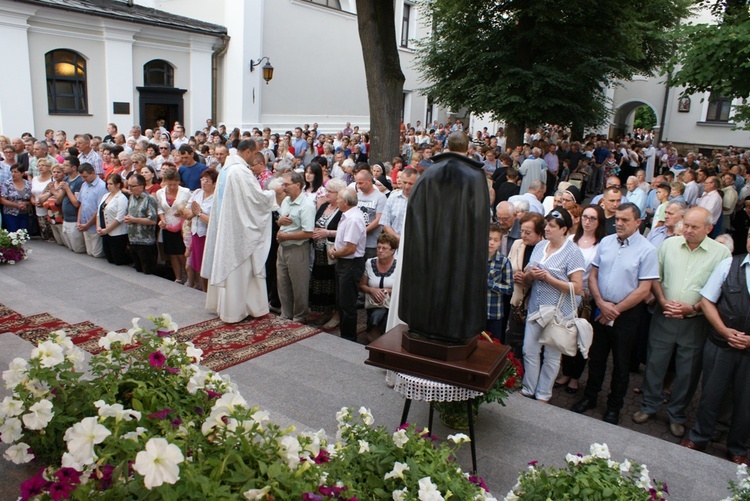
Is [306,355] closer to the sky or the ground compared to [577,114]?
closer to the ground

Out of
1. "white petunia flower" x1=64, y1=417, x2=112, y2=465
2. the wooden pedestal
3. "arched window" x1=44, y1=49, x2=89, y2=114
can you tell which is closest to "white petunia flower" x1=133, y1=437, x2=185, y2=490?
"white petunia flower" x1=64, y1=417, x2=112, y2=465

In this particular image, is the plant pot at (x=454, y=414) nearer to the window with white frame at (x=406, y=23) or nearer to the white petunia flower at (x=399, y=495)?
the white petunia flower at (x=399, y=495)

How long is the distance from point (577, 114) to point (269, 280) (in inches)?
519

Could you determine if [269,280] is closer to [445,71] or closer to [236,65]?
[445,71]

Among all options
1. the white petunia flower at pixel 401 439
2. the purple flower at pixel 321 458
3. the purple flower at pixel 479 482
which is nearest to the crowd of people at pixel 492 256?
the white petunia flower at pixel 401 439

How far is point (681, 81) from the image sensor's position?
1153 centimetres

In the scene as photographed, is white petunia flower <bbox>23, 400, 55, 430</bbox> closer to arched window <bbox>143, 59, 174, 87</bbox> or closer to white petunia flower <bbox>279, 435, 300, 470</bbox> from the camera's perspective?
white petunia flower <bbox>279, 435, 300, 470</bbox>

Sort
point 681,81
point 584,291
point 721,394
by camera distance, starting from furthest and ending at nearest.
A: point 681,81
point 584,291
point 721,394

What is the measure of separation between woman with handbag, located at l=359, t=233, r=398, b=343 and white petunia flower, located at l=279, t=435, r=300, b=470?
3946 millimetres

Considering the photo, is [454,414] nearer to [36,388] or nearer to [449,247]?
[449,247]

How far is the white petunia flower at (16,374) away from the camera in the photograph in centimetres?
319

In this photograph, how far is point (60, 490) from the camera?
7.28 feet

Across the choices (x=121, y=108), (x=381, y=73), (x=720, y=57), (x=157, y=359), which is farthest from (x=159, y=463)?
(x=121, y=108)

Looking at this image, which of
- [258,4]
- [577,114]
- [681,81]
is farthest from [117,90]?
[681,81]
